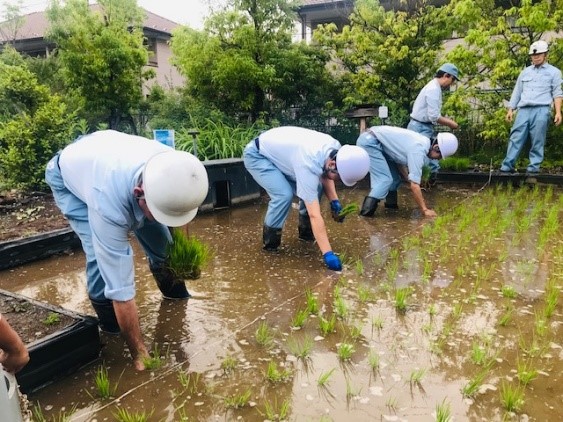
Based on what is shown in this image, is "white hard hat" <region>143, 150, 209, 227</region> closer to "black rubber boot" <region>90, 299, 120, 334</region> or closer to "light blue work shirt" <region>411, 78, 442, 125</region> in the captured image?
"black rubber boot" <region>90, 299, 120, 334</region>

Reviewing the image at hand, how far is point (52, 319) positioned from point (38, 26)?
76.5 feet

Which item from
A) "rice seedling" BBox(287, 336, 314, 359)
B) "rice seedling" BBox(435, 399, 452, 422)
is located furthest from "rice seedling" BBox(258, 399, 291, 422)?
"rice seedling" BBox(435, 399, 452, 422)

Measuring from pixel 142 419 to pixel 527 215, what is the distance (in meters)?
5.03

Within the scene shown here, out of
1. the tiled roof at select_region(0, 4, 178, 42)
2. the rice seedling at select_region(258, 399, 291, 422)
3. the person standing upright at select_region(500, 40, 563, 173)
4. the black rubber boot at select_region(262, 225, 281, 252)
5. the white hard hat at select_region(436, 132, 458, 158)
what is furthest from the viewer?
the tiled roof at select_region(0, 4, 178, 42)

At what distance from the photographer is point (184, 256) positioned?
117 inches

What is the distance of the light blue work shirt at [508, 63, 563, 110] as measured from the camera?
682 cm

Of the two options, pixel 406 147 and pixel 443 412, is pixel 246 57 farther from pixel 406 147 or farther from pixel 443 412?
pixel 443 412

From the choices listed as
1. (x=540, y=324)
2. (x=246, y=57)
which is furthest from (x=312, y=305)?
(x=246, y=57)

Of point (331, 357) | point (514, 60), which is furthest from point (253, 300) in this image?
point (514, 60)

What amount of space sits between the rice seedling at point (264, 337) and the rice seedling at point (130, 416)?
0.80m

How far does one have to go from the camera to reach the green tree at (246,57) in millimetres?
8273

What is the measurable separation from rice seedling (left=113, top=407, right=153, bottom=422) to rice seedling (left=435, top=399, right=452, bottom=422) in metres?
1.27

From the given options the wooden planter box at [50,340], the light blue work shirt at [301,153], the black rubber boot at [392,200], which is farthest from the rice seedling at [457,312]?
the black rubber boot at [392,200]

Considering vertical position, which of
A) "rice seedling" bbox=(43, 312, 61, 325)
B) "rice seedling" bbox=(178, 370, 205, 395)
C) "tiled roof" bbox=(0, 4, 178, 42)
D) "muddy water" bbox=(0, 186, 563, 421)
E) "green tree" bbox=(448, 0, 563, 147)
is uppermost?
"tiled roof" bbox=(0, 4, 178, 42)
